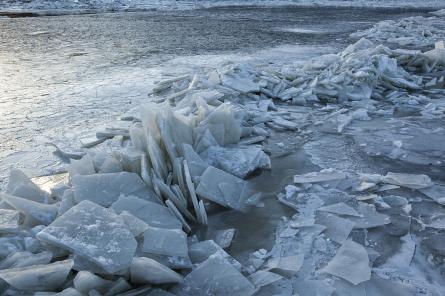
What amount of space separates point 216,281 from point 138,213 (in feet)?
2.27

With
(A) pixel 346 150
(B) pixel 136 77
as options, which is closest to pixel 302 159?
(A) pixel 346 150

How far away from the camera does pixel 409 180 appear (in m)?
2.94

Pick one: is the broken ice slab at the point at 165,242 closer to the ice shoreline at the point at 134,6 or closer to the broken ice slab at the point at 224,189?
the broken ice slab at the point at 224,189

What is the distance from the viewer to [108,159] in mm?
2795

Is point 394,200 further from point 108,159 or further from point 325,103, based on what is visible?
point 325,103

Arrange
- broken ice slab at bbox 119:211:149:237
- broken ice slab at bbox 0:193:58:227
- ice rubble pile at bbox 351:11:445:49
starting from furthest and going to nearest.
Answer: ice rubble pile at bbox 351:11:445:49
broken ice slab at bbox 0:193:58:227
broken ice slab at bbox 119:211:149:237

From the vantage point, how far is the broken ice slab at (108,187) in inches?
97.6

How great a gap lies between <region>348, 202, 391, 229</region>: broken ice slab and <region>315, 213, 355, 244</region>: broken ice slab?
67mm

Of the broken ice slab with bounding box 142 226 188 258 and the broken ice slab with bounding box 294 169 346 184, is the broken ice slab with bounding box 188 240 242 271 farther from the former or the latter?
the broken ice slab with bounding box 294 169 346 184

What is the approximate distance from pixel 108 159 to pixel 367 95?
11.8 feet

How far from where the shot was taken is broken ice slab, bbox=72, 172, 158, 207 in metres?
2.48

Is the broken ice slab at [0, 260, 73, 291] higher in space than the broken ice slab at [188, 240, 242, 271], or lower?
higher

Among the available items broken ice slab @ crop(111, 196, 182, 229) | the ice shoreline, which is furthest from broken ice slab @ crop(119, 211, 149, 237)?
the ice shoreline

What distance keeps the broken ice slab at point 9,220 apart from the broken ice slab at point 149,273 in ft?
2.61
